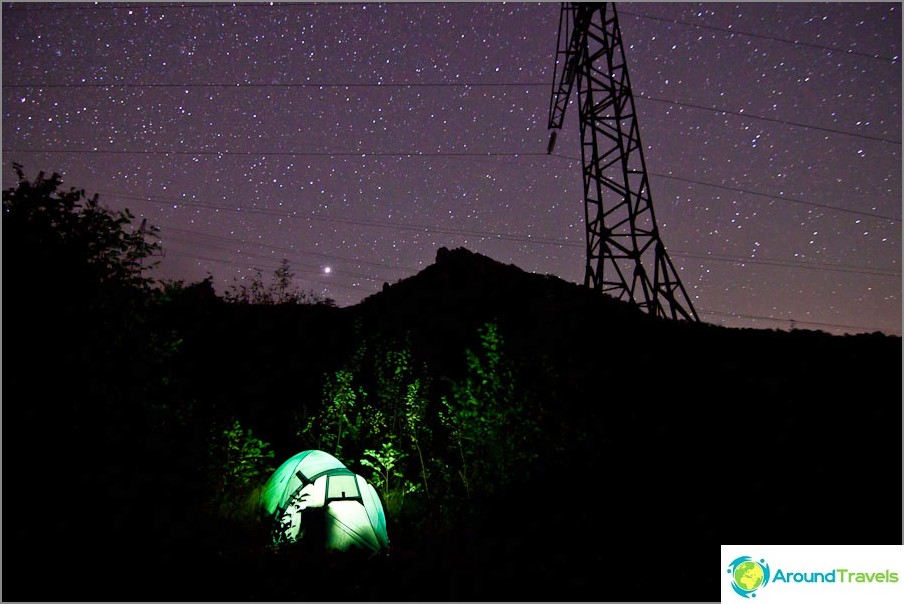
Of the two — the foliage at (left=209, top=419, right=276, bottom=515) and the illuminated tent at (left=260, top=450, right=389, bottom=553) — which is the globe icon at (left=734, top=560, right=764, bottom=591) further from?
the foliage at (left=209, top=419, right=276, bottom=515)

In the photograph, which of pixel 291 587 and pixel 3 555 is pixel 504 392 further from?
pixel 3 555

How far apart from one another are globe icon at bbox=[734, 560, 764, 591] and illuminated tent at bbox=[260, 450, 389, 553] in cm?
404

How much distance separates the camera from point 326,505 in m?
5.96

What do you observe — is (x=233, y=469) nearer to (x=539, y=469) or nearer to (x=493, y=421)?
(x=493, y=421)

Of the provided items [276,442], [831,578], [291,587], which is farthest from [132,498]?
[276,442]

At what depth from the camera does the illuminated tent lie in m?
5.75

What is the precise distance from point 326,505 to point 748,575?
→ 15.8ft

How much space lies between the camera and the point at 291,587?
4352 millimetres

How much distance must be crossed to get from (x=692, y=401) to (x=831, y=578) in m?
3.40

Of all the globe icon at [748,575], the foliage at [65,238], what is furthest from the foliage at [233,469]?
the globe icon at [748,575]

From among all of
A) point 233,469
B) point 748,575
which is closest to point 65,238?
point 233,469

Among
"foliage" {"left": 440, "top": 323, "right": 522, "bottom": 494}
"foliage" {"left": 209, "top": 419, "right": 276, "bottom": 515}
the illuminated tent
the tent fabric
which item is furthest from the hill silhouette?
the tent fabric

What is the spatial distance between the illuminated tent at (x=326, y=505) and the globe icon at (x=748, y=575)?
4.04 metres

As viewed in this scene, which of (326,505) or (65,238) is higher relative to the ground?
(65,238)
